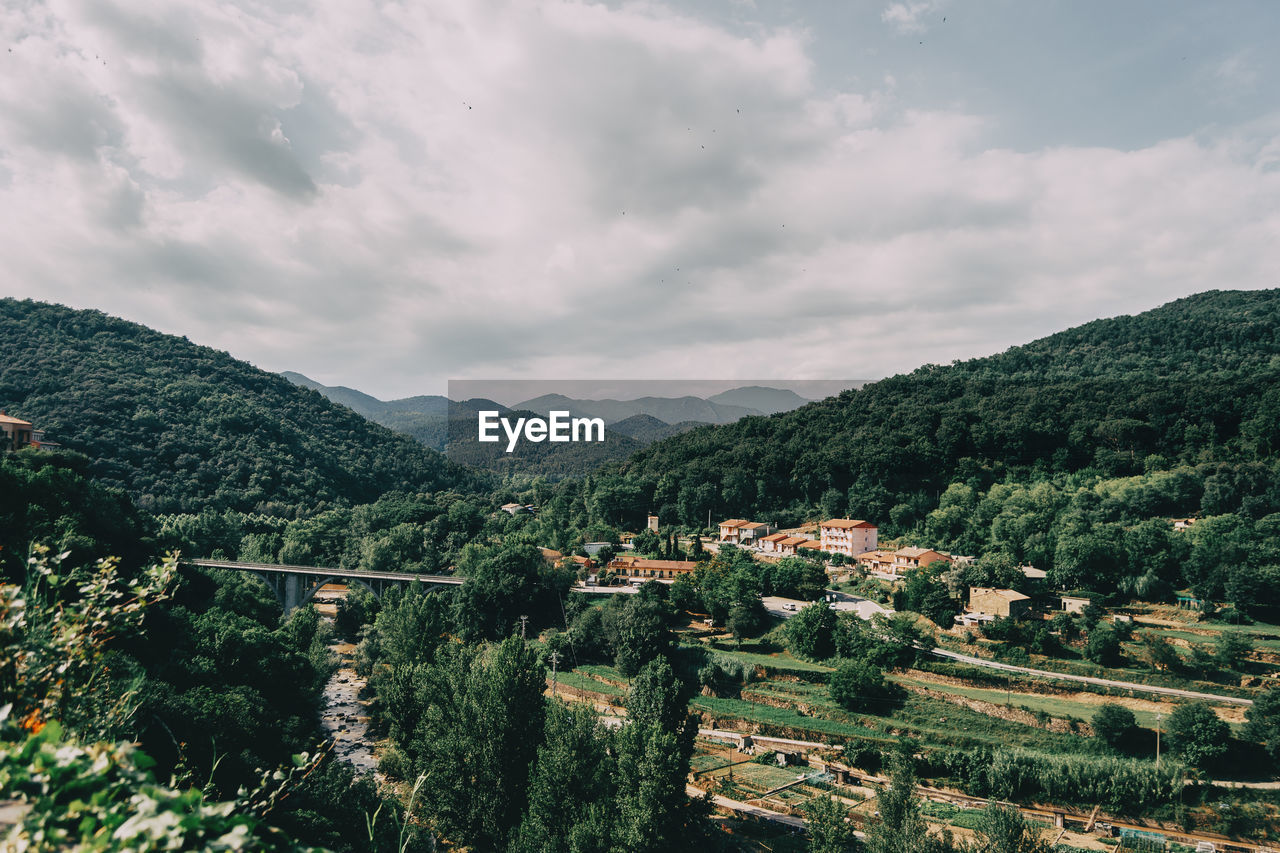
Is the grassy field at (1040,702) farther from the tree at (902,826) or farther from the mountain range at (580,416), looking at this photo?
the mountain range at (580,416)

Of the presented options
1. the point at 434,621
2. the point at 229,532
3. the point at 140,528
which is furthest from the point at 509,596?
the point at 229,532

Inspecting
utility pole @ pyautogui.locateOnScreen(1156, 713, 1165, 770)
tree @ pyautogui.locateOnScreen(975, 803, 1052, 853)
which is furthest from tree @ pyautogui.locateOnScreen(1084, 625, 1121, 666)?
tree @ pyautogui.locateOnScreen(975, 803, 1052, 853)

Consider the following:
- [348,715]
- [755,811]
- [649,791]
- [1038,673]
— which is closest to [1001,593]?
[1038,673]

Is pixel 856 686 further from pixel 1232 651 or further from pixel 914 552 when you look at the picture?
pixel 914 552

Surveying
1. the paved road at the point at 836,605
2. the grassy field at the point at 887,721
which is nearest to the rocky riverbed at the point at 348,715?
the grassy field at the point at 887,721

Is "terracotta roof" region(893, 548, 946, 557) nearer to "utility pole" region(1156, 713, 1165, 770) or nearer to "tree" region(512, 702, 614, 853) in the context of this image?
"utility pole" region(1156, 713, 1165, 770)
